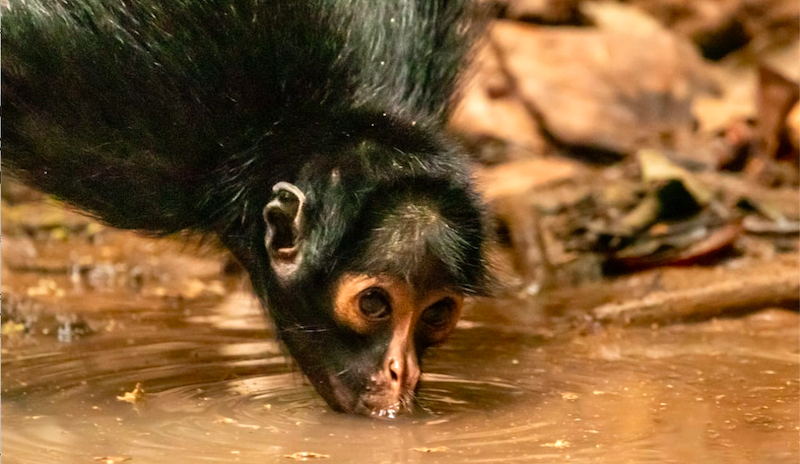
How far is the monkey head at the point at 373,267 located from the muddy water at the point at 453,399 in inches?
6.2

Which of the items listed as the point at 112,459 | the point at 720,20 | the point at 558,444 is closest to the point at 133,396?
the point at 112,459

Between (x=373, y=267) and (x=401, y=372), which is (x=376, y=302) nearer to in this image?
(x=373, y=267)

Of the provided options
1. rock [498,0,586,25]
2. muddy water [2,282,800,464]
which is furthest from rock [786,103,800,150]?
muddy water [2,282,800,464]

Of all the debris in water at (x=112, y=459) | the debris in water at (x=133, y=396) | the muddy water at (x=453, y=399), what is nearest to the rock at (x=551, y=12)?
the muddy water at (x=453, y=399)

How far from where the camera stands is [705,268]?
6.16 meters

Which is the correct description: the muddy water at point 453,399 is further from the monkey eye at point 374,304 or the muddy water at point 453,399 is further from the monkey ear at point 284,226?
the monkey ear at point 284,226

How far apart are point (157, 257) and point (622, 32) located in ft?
17.2

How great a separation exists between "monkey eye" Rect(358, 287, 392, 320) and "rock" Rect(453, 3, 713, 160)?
20.6ft

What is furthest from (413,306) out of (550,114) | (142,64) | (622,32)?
(622,32)

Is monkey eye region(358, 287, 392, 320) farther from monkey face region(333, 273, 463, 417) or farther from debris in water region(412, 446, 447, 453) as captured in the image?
debris in water region(412, 446, 447, 453)

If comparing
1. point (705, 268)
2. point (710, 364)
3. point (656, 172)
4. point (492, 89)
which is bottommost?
point (710, 364)

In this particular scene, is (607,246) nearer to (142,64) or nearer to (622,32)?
(142,64)

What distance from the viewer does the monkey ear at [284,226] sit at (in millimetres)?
3515

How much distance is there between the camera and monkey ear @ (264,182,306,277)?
3515mm
